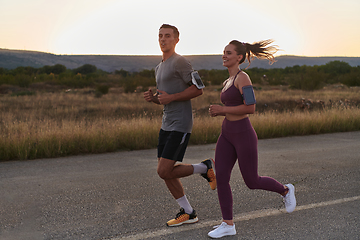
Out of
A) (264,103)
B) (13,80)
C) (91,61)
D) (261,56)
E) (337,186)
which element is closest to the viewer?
(261,56)

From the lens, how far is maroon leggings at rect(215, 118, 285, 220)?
3.43m

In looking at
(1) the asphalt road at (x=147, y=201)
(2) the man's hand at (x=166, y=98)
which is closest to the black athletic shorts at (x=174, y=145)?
(2) the man's hand at (x=166, y=98)

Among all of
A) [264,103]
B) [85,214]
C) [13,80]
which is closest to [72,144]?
[85,214]

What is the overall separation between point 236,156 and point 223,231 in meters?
0.80

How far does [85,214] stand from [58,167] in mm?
2942

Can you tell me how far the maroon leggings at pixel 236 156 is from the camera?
3.43 m

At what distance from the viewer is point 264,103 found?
68.6ft

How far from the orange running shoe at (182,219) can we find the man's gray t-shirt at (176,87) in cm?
101

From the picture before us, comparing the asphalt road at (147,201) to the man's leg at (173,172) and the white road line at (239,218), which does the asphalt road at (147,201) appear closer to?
the white road line at (239,218)

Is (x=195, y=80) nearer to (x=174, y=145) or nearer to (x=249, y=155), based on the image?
(x=174, y=145)

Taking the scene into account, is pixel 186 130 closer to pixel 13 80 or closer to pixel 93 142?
pixel 93 142

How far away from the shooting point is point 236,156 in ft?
11.8

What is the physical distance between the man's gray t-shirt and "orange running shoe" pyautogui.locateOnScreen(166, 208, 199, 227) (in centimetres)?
101

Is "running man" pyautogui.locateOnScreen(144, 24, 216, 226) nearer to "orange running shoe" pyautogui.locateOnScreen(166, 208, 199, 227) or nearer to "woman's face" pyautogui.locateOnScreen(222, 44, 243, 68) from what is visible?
"orange running shoe" pyautogui.locateOnScreen(166, 208, 199, 227)
